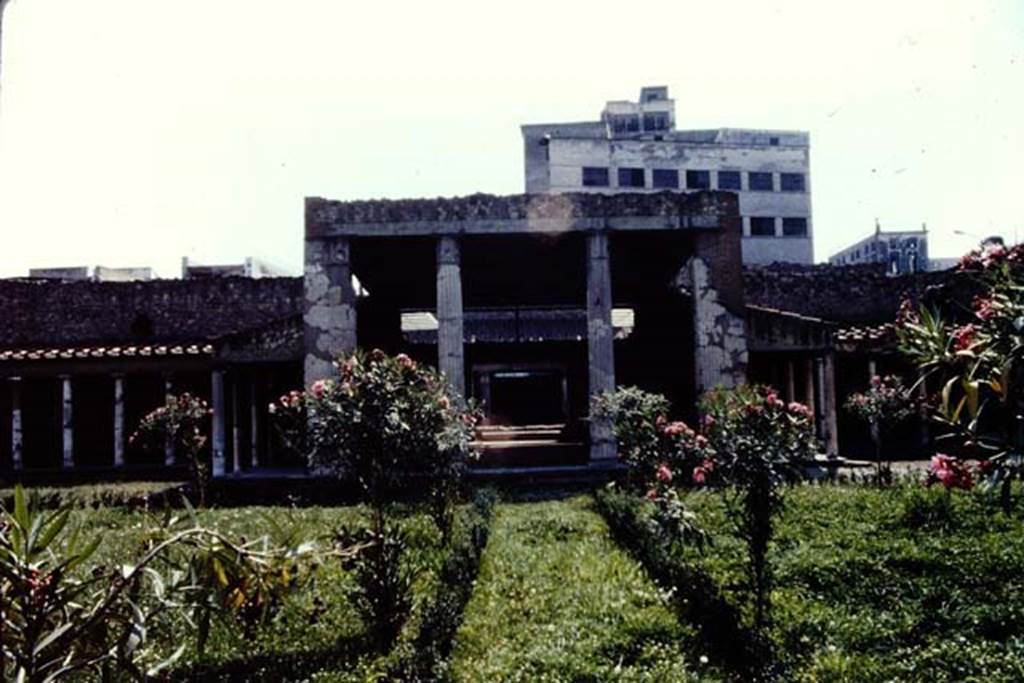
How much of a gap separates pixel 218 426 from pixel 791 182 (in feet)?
123

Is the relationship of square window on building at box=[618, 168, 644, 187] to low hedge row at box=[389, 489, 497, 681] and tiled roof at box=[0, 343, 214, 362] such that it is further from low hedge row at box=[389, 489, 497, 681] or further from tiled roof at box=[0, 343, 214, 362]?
low hedge row at box=[389, 489, 497, 681]

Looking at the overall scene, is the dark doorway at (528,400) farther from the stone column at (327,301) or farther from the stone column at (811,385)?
the stone column at (327,301)

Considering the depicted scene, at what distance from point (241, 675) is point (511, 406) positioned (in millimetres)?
34097

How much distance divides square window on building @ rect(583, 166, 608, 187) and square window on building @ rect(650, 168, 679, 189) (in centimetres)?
296

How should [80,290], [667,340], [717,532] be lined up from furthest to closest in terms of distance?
1. [80,290]
2. [667,340]
3. [717,532]

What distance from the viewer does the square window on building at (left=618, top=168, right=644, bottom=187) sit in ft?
145

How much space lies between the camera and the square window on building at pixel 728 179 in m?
45.6

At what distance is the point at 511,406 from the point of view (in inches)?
1581

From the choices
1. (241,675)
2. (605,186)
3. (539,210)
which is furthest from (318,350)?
(605,186)

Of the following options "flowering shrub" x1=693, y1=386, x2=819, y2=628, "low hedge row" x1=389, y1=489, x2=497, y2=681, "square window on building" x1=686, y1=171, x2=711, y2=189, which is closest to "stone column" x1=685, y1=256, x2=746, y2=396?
"low hedge row" x1=389, y1=489, x2=497, y2=681

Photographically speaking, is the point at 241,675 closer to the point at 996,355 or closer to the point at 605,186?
the point at 996,355

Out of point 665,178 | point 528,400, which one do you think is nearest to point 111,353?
point 528,400

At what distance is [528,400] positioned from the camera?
133 ft

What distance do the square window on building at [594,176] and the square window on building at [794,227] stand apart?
11.0 meters
